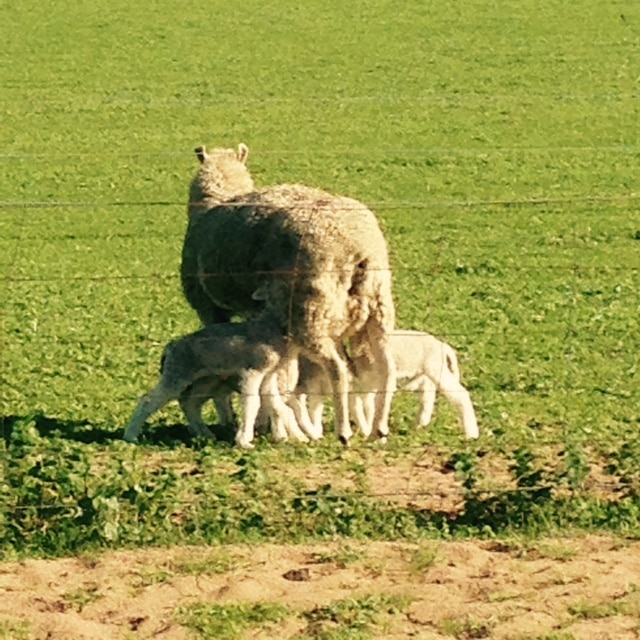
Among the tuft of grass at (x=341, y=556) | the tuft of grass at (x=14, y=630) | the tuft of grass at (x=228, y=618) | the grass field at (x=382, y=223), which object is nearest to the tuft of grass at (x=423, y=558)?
the tuft of grass at (x=341, y=556)

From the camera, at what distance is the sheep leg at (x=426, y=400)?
11383 millimetres

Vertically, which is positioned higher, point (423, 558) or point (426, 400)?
point (426, 400)

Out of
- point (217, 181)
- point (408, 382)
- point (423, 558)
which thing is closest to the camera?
point (423, 558)

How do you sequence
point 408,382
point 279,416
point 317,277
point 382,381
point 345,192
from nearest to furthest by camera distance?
1. point 317,277
2. point 279,416
3. point 382,381
4. point 408,382
5. point 345,192

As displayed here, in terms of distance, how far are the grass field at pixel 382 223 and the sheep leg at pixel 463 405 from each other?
90 mm

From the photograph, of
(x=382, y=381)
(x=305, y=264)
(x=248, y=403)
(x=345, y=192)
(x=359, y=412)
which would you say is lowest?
(x=359, y=412)

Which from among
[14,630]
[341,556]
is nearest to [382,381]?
[341,556]

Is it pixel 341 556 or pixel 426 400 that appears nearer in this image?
pixel 341 556

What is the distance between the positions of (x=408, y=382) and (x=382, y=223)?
7732mm

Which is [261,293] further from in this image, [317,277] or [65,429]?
[65,429]

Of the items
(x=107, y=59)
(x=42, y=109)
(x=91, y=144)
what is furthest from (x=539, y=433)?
(x=107, y=59)

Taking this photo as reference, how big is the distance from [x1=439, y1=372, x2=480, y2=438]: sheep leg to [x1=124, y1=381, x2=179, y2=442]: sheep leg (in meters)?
1.64

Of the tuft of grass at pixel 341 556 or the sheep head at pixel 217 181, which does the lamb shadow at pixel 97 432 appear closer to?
the sheep head at pixel 217 181

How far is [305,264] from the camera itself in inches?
424
